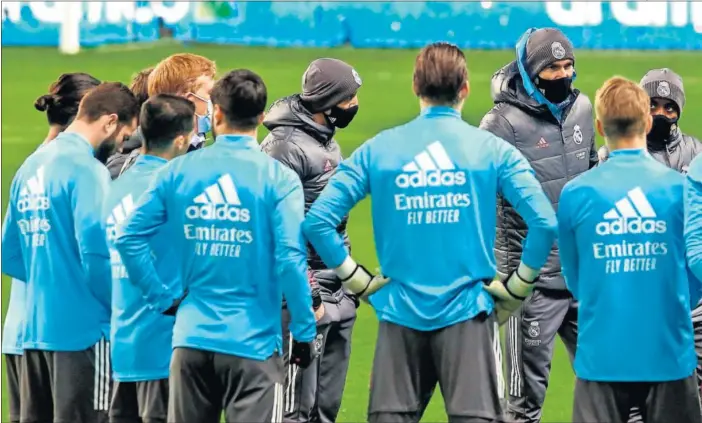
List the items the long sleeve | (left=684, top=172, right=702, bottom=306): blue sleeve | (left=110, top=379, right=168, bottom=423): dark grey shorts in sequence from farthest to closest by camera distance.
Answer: the long sleeve < (left=110, top=379, right=168, bottom=423): dark grey shorts < (left=684, top=172, right=702, bottom=306): blue sleeve

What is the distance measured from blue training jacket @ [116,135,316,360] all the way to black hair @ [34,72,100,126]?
1320mm

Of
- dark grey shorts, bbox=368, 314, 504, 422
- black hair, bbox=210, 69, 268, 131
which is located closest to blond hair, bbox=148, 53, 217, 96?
black hair, bbox=210, 69, 268, 131

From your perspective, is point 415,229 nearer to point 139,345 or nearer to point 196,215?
point 196,215

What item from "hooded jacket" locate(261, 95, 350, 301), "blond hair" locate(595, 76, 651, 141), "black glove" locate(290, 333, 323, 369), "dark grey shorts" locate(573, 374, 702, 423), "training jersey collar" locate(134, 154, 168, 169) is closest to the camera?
"dark grey shorts" locate(573, 374, 702, 423)

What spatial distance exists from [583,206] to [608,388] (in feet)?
2.44

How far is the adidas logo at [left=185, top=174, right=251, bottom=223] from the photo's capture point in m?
5.52

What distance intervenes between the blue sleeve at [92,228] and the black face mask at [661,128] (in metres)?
3.02

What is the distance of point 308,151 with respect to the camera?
690 cm

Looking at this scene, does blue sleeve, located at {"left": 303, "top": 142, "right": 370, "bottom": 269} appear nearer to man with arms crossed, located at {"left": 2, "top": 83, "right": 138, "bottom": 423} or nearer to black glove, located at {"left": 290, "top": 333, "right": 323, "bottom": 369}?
black glove, located at {"left": 290, "top": 333, "right": 323, "bottom": 369}

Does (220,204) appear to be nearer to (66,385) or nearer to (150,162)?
(150,162)

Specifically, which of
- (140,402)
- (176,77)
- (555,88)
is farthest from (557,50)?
(140,402)

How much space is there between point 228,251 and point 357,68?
1770 cm

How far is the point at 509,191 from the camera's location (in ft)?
18.4

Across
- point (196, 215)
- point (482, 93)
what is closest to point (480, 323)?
point (196, 215)
